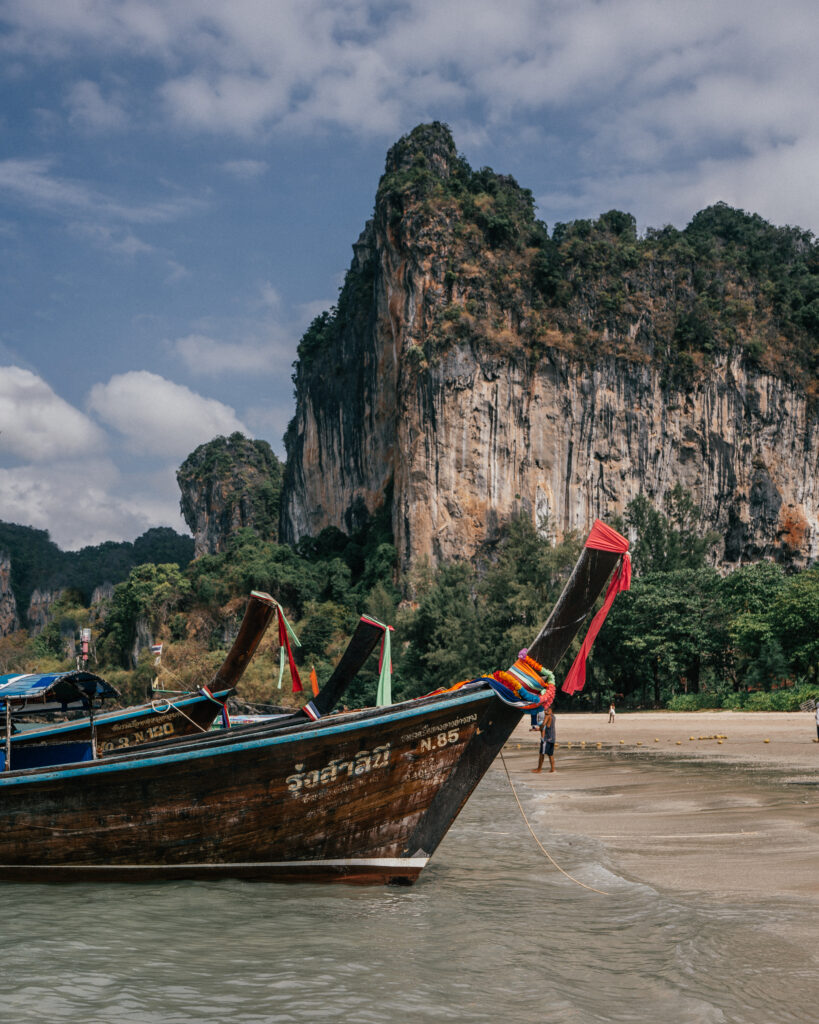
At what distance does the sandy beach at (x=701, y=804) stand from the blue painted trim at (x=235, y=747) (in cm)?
237

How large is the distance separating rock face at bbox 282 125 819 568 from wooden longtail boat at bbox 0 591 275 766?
3959cm

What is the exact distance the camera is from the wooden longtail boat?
43.1ft

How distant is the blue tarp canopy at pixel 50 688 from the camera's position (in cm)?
992

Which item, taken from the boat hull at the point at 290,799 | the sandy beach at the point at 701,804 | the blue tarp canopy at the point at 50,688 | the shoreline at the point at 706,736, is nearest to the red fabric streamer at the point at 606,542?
the boat hull at the point at 290,799

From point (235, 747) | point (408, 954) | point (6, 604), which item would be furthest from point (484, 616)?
point (6, 604)

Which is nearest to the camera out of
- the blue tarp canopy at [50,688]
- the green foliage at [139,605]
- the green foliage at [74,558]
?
the blue tarp canopy at [50,688]

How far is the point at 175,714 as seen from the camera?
14.5 meters

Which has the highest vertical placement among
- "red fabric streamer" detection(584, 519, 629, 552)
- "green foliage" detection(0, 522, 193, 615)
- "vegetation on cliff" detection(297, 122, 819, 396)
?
"vegetation on cliff" detection(297, 122, 819, 396)

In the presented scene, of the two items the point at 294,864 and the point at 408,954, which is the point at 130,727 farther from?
the point at 408,954

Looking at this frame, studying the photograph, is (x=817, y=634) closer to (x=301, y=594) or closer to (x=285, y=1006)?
(x=285, y=1006)

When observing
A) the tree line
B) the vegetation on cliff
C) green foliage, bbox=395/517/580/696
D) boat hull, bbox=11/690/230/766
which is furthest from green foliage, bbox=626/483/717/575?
boat hull, bbox=11/690/230/766

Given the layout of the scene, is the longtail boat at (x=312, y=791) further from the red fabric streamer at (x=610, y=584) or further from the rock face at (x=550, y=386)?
the rock face at (x=550, y=386)

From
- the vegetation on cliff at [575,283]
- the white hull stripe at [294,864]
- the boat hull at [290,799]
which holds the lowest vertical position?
the white hull stripe at [294,864]

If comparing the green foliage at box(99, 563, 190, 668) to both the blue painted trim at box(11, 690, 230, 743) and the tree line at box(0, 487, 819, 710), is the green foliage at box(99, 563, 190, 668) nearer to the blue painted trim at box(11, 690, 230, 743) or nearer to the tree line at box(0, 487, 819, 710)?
the tree line at box(0, 487, 819, 710)
